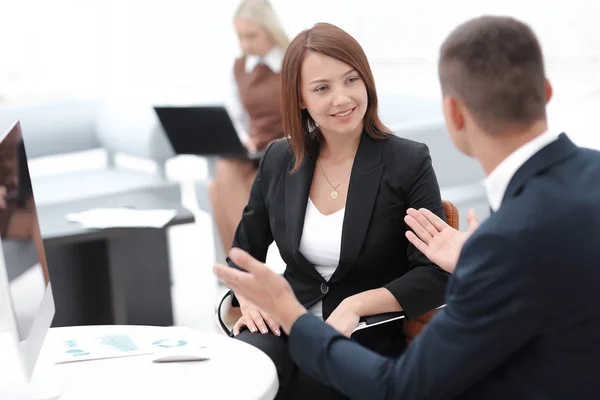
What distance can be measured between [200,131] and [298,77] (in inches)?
77.0

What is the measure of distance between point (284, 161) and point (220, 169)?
86.8 inches

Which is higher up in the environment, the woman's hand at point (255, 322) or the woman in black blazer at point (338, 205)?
the woman in black blazer at point (338, 205)

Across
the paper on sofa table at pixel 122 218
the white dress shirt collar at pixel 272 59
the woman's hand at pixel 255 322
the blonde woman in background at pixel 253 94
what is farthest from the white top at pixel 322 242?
the white dress shirt collar at pixel 272 59

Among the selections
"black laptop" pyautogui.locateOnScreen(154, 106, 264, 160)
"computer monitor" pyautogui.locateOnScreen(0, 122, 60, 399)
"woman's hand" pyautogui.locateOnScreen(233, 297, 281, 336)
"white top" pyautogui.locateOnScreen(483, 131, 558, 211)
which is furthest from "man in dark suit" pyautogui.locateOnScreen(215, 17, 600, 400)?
"black laptop" pyautogui.locateOnScreen(154, 106, 264, 160)

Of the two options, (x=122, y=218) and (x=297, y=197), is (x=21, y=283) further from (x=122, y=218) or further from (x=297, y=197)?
(x=122, y=218)

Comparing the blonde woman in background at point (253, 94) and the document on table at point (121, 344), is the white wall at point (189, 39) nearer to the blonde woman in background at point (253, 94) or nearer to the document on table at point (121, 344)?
the blonde woman in background at point (253, 94)

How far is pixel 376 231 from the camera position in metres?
2.45

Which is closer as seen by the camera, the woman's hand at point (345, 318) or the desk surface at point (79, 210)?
the woman's hand at point (345, 318)

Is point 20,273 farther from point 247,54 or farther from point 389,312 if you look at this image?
point 247,54

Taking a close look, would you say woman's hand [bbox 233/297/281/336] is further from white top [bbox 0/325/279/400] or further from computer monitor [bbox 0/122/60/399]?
computer monitor [bbox 0/122/60/399]

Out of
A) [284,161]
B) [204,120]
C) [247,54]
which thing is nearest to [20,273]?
[284,161]

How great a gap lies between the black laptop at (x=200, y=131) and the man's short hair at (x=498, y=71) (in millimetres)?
2922

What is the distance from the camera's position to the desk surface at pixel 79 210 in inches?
146

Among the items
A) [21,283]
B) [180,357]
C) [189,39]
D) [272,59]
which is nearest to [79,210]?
[272,59]
